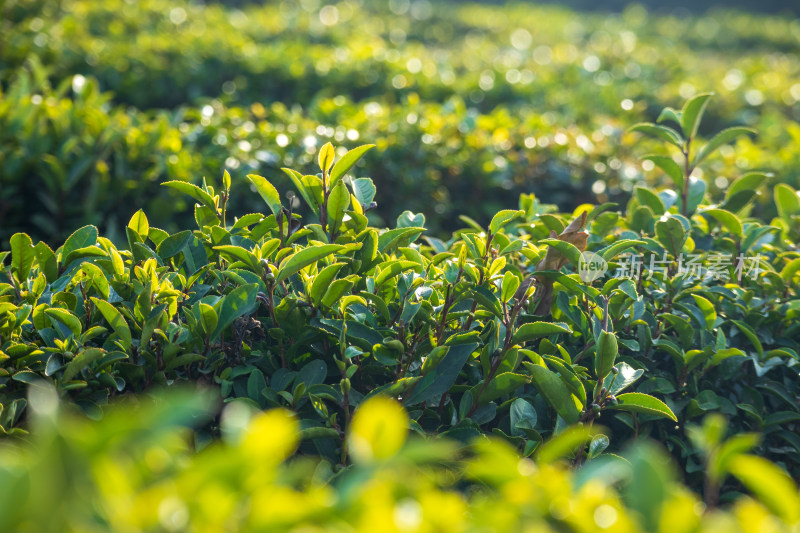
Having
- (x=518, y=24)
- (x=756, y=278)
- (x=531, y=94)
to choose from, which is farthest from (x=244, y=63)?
(x=518, y=24)

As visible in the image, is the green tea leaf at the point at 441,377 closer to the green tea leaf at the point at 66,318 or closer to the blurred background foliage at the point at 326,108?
the green tea leaf at the point at 66,318

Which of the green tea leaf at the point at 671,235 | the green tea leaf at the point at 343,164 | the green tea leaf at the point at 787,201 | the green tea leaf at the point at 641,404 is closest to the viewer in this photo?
the green tea leaf at the point at 641,404

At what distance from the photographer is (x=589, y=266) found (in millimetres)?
1876

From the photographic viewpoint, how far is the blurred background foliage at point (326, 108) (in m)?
3.31

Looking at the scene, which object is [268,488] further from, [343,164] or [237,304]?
[343,164]

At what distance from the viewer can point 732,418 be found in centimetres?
208

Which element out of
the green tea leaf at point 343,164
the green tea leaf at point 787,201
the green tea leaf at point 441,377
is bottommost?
the green tea leaf at point 441,377

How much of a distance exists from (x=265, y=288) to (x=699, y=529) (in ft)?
3.79

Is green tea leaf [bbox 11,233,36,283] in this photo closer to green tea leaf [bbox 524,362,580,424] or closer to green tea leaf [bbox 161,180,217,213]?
green tea leaf [bbox 161,180,217,213]

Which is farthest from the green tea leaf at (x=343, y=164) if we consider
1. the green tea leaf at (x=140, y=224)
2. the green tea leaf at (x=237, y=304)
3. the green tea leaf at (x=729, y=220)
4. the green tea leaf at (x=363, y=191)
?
the green tea leaf at (x=729, y=220)

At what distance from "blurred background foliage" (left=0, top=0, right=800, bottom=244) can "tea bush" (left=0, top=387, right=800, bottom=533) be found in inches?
93.1

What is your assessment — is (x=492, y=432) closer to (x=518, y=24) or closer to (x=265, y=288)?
(x=265, y=288)

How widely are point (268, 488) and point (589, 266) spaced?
126 centimetres

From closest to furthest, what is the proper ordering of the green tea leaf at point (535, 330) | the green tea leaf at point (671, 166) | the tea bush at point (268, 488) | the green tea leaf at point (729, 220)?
the tea bush at point (268, 488) < the green tea leaf at point (535, 330) < the green tea leaf at point (729, 220) < the green tea leaf at point (671, 166)
